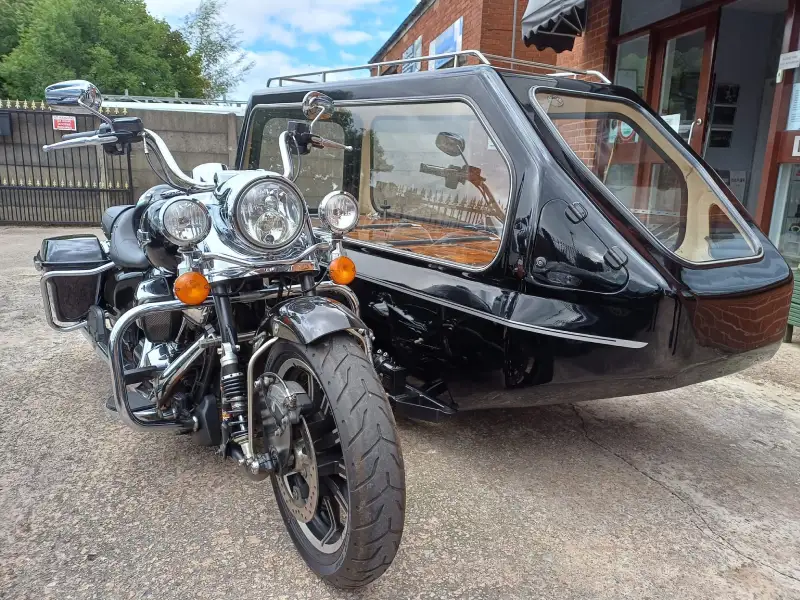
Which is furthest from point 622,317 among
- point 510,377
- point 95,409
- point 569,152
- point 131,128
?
point 95,409

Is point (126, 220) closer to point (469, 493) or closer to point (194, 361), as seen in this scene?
point (194, 361)

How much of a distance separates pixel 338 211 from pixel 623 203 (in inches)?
46.6

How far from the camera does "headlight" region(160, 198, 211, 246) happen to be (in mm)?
2010

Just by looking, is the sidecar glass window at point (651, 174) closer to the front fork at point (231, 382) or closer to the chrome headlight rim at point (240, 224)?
the chrome headlight rim at point (240, 224)

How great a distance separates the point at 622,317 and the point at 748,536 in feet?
3.17

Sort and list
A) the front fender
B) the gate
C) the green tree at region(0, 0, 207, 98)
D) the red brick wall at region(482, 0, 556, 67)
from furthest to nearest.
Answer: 1. the green tree at region(0, 0, 207, 98)
2. the gate
3. the red brick wall at region(482, 0, 556, 67)
4. the front fender

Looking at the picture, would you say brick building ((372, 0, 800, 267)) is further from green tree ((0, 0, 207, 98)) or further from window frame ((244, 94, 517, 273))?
green tree ((0, 0, 207, 98))

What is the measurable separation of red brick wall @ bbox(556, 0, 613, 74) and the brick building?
0.01 m

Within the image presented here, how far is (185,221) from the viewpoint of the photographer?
2.03 metres

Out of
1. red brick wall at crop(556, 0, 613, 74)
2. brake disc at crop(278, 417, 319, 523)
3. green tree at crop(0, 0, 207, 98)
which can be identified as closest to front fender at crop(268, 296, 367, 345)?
brake disc at crop(278, 417, 319, 523)

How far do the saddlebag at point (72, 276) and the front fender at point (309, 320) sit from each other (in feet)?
6.14

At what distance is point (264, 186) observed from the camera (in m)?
2.09

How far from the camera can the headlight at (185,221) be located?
2010 mm

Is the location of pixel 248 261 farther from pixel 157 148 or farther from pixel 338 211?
pixel 157 148
